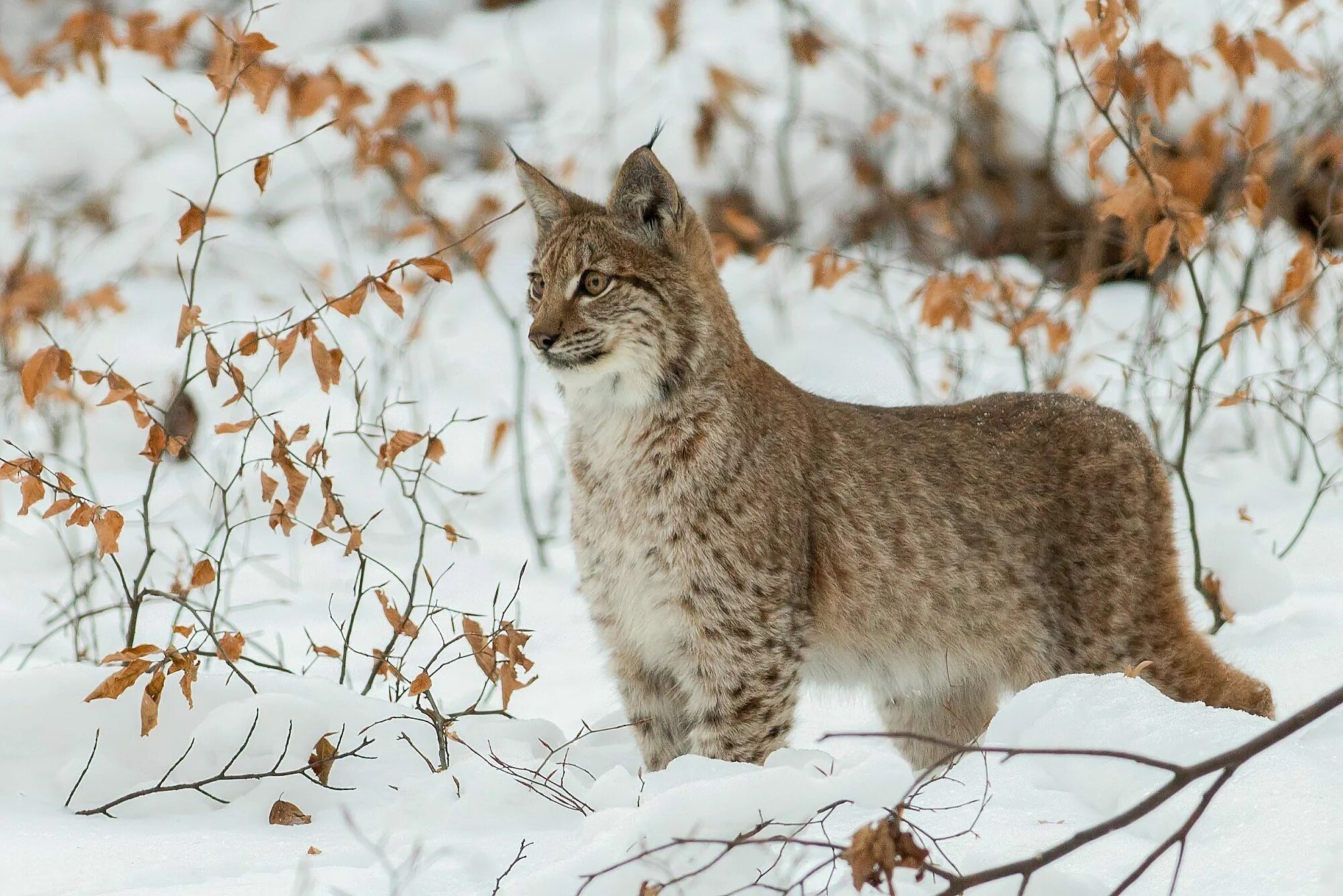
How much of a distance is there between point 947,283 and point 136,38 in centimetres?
410

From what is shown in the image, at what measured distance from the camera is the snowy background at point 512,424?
3000 millimetres

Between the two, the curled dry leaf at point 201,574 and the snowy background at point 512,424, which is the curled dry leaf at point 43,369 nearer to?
the snowy background at point 512,424

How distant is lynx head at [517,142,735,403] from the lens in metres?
4.16

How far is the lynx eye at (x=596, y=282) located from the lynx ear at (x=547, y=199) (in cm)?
35

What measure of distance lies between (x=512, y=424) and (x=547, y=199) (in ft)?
11.0

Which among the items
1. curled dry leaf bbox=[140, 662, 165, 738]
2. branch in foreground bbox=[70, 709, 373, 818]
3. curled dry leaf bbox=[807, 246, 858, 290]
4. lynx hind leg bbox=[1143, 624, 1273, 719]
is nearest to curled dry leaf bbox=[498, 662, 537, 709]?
branch in foreground bbox=[70, 709, 373, 818]

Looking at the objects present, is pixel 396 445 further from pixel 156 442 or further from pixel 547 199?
pixel 547 199

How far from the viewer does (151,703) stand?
3482 mm

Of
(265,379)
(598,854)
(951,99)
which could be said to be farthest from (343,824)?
(951,99)

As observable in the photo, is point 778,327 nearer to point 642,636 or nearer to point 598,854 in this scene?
point 642,636

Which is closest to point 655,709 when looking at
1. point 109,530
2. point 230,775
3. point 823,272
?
point 230,775

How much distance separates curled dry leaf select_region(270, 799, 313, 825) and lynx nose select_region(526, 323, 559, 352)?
145cm

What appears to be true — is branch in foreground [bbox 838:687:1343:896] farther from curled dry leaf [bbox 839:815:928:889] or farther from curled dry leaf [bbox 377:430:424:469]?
curled dry leaf [bbox 377:430:424:469]

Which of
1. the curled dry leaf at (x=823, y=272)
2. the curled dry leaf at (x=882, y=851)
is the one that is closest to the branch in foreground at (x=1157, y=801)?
the curled dry leaf at (x=882, y=851)
